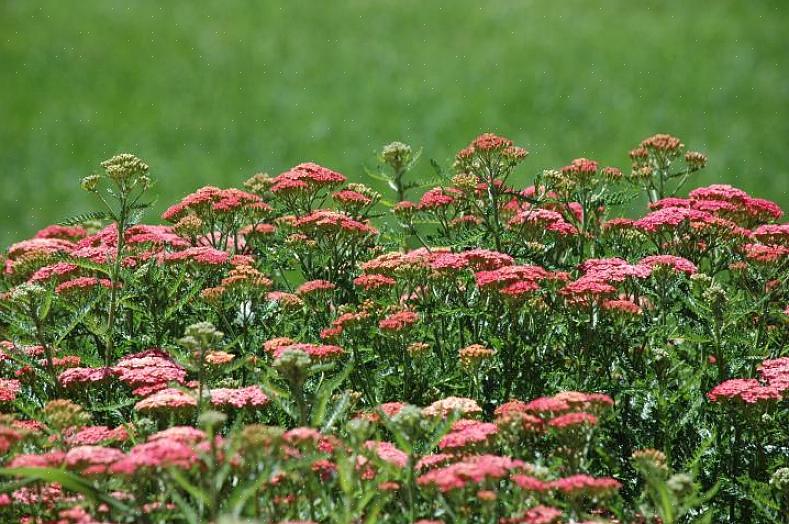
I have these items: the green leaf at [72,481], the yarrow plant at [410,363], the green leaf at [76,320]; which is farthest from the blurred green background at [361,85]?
the green leaf at [72,481]

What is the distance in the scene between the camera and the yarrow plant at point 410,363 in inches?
128

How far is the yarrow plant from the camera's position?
324cm

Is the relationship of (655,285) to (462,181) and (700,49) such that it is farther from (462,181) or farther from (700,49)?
(700,49)

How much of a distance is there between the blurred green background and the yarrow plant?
11129 mm

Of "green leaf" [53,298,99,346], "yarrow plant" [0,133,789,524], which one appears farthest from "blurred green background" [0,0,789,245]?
"green leaf" [53,298,99,346]

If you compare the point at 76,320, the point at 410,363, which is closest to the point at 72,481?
the point at 76,320

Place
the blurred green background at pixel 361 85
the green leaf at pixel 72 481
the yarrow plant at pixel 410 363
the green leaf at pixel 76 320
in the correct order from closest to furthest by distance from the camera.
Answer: the green leaf at pixel 72 481
the yarrow plant at pixel 410 363
the green leaf at pixel 76 320
the blurred green background at pixel 361 85

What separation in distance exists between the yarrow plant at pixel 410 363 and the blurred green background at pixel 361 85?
36.5ft

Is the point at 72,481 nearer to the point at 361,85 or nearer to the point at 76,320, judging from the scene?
the point at 76,320

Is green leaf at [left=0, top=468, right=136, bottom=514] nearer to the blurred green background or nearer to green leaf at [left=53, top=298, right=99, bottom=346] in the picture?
green leaf at [left=53, top=298, right=99, bottom=346]

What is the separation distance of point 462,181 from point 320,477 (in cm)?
194

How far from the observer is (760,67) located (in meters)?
20.6

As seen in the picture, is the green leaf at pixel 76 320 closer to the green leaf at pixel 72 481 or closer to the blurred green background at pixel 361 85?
the green leaf at pixel 72 481

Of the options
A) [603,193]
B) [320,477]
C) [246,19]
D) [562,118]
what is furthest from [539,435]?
[246,19]
